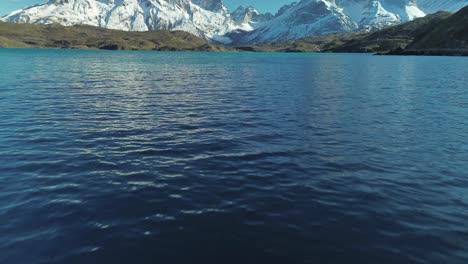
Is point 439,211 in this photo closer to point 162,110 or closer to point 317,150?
point 317,150

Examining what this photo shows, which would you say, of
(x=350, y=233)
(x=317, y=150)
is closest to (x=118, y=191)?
(x=350, y=233)

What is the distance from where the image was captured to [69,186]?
69.4 feet

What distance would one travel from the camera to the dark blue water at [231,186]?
584 inches

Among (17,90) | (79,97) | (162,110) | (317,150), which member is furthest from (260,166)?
(17,90)

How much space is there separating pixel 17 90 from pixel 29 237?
55.6 m

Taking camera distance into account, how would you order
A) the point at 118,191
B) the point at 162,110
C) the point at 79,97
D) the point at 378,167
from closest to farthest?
the point at 118,191, the point at 378,167, the point at 162,110, the point at 79,97

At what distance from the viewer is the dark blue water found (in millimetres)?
14844

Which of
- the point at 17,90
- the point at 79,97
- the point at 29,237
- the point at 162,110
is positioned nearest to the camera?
the point at 29,237

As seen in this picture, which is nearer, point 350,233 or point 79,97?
point 350,233

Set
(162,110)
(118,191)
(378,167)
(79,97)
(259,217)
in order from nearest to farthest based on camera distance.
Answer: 1. (259,217)
2. (118,191)
3. (378,167)
4. (162,110)
5. (79,97)

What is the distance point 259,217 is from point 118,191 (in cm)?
864

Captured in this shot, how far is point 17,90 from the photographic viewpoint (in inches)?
2410

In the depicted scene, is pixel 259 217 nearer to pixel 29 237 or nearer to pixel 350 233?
pixel 350 233

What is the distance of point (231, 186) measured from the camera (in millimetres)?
21547
